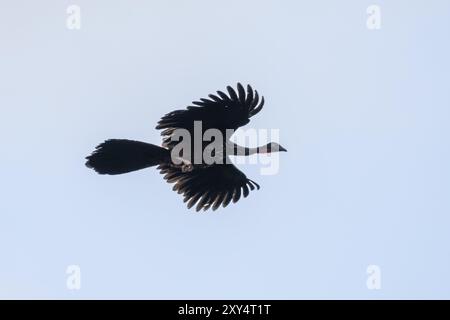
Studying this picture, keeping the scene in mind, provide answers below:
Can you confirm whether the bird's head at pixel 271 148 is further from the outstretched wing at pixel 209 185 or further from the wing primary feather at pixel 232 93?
the wing primary feather at pixel 232 93

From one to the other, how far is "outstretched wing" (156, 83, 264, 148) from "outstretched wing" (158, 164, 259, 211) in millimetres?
800

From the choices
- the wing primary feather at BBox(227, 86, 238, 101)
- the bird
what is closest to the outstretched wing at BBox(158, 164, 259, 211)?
the bird

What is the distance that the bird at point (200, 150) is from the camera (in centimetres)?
1444

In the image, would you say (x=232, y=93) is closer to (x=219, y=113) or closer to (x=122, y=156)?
(x=219, y=113)

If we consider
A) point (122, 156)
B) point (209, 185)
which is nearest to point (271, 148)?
point (209, 185)

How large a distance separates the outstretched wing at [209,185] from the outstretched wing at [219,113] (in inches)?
31.5

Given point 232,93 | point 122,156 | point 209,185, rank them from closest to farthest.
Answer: point 232,93 < point 122,156 < point 209,185

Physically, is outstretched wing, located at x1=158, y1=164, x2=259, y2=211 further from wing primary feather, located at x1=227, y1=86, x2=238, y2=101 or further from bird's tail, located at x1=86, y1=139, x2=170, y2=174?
wing primary feather, located at x1=227, y1=86, x2=238, y2=101

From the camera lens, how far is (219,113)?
14594 millimetres

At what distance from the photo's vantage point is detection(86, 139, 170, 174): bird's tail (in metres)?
14.4

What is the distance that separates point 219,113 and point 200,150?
28.9 inches
